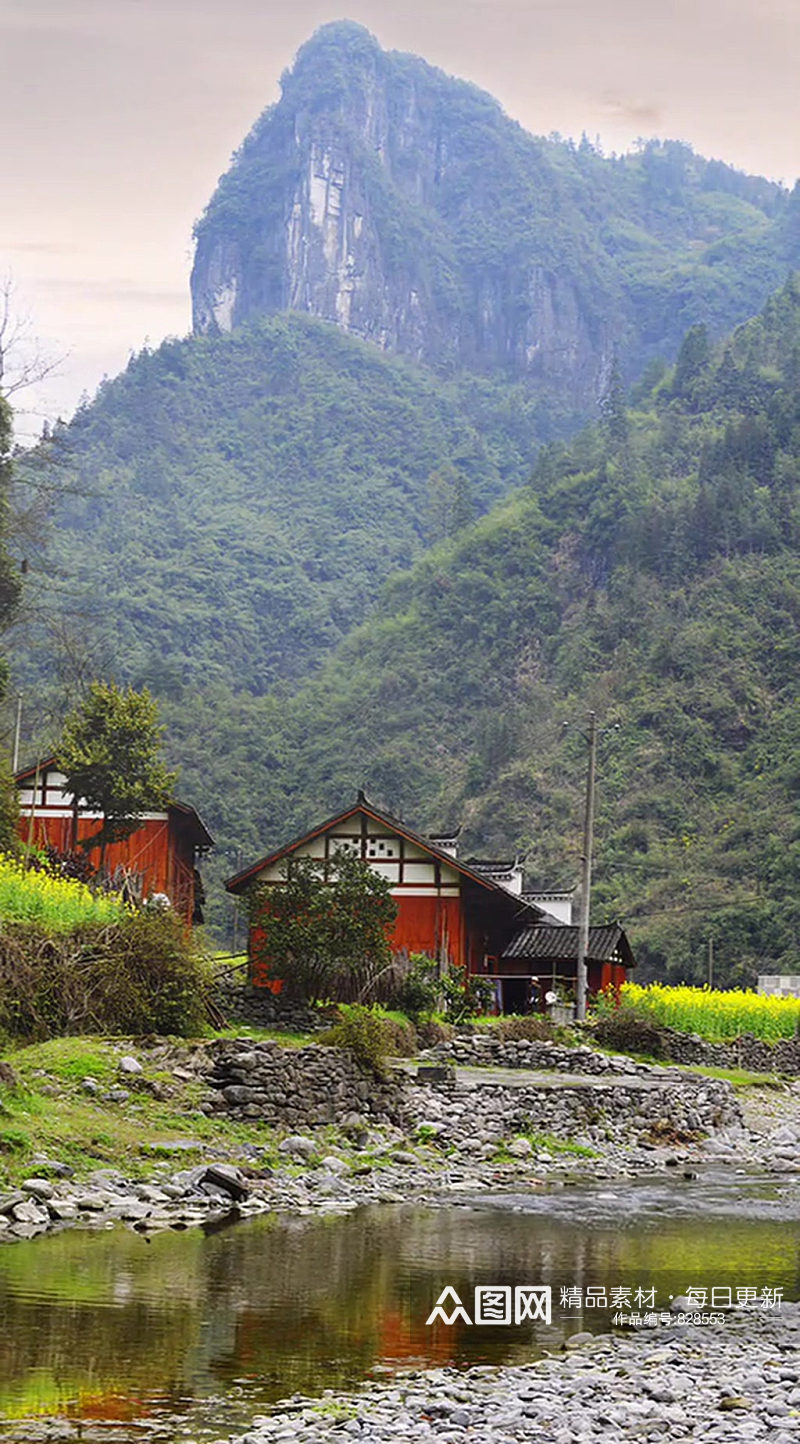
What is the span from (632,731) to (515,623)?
2913 cm

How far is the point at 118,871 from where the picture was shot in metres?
40.0

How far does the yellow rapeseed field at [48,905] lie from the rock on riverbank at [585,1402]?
1434 cm

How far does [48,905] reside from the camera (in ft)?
85.4

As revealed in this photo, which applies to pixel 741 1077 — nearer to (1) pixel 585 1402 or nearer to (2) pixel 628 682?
(1) pixel 585 1402

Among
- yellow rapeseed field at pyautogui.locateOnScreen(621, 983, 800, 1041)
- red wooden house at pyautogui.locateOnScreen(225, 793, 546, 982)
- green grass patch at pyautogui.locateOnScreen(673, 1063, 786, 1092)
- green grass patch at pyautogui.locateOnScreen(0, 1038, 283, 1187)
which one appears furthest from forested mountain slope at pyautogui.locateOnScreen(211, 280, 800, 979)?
green grass patch at pyautogui.locateOnScreen(0, 1038, 283, 1187)

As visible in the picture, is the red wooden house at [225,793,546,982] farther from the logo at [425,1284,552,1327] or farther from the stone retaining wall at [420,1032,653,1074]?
the logo at [425,1284,552,1327]

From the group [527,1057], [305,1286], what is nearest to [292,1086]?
[305,1286]

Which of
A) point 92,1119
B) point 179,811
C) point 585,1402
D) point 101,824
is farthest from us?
point 179,811

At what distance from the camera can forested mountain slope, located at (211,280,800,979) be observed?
85375 millimetres

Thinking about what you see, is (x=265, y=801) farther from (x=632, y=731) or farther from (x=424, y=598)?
(x=424, y=598)

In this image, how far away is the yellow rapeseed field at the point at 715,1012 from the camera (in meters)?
46.8

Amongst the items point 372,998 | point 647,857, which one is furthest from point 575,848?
point 372,998

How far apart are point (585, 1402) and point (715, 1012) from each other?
38192mm

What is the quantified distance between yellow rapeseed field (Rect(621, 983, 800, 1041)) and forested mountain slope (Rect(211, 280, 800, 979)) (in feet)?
76.3
